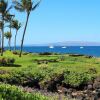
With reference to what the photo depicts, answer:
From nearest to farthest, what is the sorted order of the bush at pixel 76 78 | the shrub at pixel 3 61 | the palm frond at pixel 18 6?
the bush at pixel 76 78 → the shrub at pixel 3 61 → the palm frond at pixel 18 6

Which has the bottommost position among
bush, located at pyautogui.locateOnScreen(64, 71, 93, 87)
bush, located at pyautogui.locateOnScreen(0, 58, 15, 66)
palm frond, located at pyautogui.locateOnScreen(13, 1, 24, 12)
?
bush, located at pyautogui.locateOnScreen(64, 71, 93, 87)

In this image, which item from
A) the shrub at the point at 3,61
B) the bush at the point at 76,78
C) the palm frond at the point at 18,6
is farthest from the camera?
the palm frond at the point at 18,6

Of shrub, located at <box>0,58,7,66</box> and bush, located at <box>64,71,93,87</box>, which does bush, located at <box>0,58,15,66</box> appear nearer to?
shrub, located at <box>0,58,7,66</box>

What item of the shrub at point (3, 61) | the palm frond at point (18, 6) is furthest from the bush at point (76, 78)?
the palm frond at point (18, 6)

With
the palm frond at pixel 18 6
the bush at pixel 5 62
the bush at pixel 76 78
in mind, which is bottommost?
the bush at pixel 76 78

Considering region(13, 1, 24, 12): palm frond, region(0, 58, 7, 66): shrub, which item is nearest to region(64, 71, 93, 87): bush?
region(0, 58, 7, 66): shrub

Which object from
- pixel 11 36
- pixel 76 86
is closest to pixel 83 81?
pixel 76 86

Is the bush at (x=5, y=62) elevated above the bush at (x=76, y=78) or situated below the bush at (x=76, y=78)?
above

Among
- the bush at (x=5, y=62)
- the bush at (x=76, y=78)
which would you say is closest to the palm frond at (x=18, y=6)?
the bush at (x=5, y=62)

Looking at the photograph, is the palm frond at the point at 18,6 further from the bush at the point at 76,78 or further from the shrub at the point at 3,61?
the bush at the point at 76,78

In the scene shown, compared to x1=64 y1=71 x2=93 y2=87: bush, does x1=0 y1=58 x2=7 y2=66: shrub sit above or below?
above

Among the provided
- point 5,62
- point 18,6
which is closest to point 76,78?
point 5,62

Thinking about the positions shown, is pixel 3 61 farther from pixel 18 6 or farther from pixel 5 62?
pixel 18 6

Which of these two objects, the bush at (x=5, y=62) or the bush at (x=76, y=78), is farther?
the bush at (x=5, y=62)
